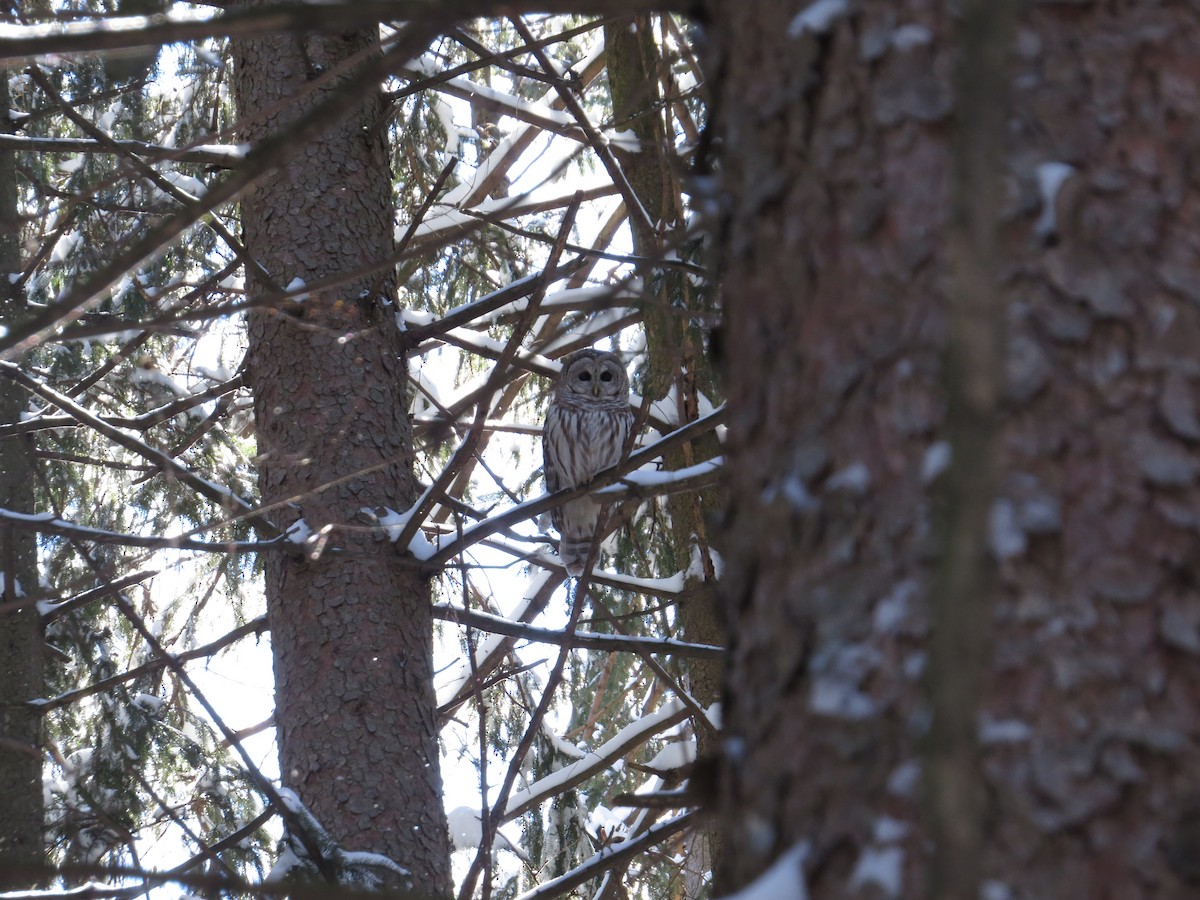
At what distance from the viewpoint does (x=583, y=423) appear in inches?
261

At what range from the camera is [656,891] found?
6.03m

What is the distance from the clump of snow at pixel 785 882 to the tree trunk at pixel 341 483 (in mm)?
2159

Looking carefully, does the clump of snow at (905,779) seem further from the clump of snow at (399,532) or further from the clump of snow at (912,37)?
the clump of snow at (399,532)

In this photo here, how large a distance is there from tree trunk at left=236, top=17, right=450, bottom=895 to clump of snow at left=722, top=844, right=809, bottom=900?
2.16 metres

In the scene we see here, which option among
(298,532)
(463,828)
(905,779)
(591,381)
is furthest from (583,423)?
(905,779)

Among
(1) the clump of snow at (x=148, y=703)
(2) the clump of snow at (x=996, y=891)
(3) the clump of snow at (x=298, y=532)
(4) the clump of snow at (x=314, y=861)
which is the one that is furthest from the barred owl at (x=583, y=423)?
(2) the clump of snow at (x=996, y=891)

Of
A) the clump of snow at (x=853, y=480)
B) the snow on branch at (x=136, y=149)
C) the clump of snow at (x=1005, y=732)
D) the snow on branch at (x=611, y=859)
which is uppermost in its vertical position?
the snow on branch at (x=136, y=149)

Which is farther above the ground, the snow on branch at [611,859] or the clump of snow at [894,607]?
the clump of snow at [894,607]

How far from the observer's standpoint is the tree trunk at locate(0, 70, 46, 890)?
13.8ft

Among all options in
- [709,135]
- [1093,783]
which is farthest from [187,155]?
[1093,783]

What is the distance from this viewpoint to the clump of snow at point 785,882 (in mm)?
1012

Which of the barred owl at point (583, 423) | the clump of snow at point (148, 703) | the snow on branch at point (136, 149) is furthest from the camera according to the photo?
the barred owl at point (583, 423)

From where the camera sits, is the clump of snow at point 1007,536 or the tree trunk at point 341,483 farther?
the tree trunk at point 341,483

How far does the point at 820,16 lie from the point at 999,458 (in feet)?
1.66
